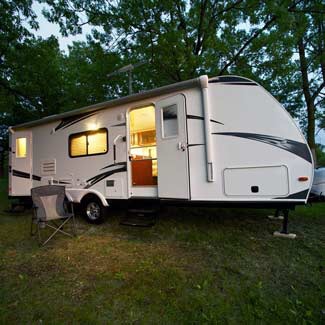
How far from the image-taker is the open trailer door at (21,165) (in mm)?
6031

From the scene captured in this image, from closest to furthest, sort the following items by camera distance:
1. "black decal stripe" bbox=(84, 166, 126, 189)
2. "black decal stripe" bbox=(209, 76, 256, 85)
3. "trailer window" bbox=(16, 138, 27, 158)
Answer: "black decal stripe" bbox=(209, 76, 256, 85)
"black decal stripe" bbox=(84, 166, 126, 189)
"trailer window" bbox=(16, 138, 27, 158)

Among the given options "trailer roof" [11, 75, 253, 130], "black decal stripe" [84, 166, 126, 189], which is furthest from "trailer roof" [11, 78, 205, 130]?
"black decal stripe" [84, 166, 126, 189]

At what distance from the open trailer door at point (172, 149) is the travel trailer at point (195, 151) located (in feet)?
0.06

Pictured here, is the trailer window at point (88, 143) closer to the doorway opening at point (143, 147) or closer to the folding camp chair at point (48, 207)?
the doorway opening at point (143, 147)

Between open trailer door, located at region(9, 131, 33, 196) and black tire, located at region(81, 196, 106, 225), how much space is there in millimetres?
2005

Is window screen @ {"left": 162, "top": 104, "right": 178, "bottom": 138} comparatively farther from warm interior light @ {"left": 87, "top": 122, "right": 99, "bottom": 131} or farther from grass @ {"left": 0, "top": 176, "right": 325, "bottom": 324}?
grass @ {"left": 0, "top": 176, "right": 325, "bottom": 324}

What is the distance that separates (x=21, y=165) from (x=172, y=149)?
471cm

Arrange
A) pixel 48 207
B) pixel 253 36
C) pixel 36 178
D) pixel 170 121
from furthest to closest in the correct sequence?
pixel 253 36
pixel 36 178
pixel 48 207
pixel 170 121

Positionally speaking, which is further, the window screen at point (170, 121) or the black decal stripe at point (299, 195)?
the window screen at point (170, 121)

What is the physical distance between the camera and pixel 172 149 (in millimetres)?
4008

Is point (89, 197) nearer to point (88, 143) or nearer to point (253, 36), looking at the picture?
point (88, 143)

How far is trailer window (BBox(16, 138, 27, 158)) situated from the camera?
6.20 metres

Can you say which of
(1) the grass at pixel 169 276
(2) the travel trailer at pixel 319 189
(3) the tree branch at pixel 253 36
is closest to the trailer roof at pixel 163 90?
(2) the travel trailer at pixel 319 189

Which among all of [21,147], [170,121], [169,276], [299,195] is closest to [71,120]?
[21,147]
